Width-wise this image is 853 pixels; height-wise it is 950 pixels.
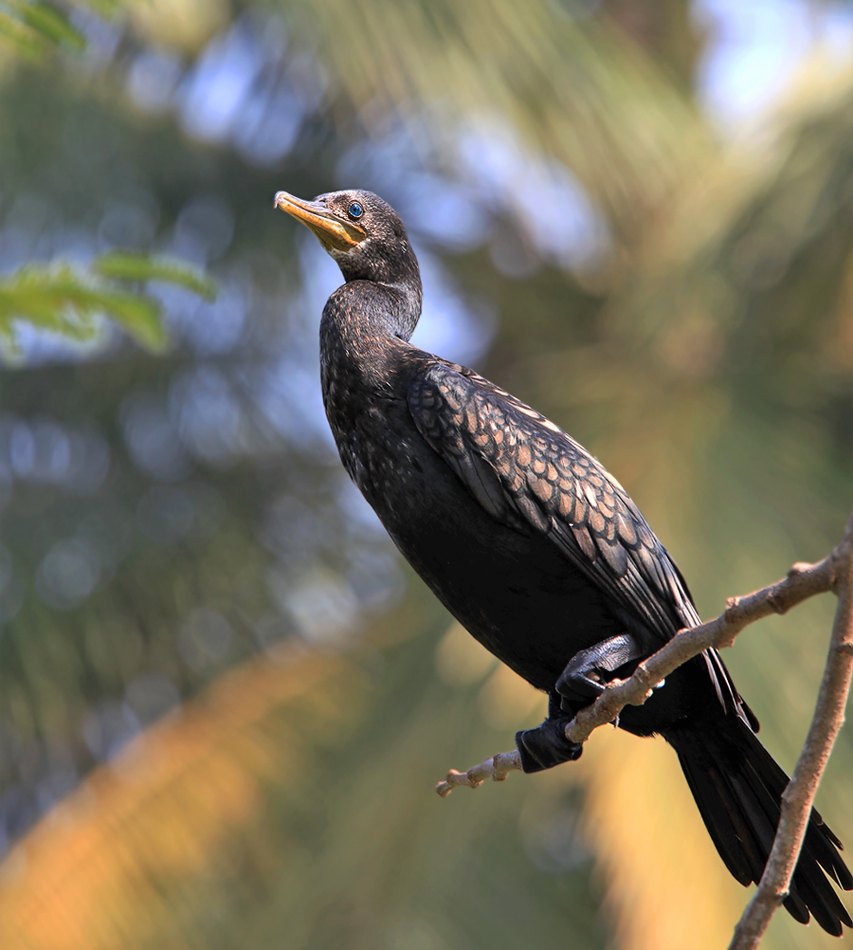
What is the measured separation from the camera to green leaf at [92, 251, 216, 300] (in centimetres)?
325

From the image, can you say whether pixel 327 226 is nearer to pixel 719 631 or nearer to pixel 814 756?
pixel 719 631

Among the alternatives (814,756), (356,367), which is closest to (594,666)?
(814,756)

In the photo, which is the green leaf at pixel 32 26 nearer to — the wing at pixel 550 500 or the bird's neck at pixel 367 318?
the bird's neck at pixel 367 318

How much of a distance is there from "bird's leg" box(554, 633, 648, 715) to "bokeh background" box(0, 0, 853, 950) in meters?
2.43

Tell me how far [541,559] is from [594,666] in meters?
0.33

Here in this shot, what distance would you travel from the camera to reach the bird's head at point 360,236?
3807 millimetres

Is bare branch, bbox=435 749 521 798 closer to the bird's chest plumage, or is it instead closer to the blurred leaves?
the bird's chest plumage

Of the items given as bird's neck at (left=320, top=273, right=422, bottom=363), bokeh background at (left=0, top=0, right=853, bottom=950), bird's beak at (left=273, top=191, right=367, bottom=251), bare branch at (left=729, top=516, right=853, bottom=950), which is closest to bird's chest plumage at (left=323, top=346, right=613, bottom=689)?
bird's neck at (left=320, top=273, right=422, bottom=363)

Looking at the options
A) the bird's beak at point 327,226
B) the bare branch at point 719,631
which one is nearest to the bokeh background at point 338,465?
the bird's beak at point 327,226

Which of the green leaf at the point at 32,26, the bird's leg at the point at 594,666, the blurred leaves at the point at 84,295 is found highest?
the green leaf at the point at 32,26

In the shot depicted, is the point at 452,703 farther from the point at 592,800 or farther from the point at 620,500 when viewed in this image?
the point at 620,500

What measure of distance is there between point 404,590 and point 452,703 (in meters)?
2.64

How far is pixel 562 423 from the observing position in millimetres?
8234

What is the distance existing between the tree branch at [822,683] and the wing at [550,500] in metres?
0.55
